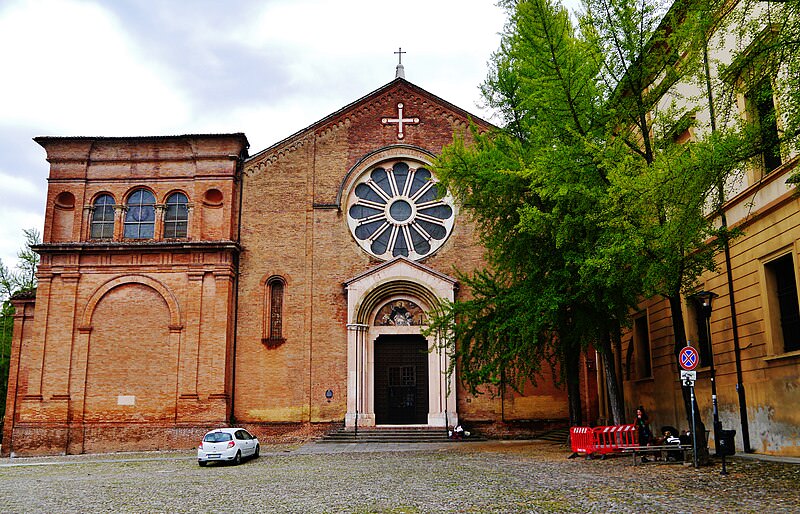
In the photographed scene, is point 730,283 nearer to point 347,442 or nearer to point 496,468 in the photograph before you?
point 496,468

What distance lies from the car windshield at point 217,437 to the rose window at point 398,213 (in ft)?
34.4

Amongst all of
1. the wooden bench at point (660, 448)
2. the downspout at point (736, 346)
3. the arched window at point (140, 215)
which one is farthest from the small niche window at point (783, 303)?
the arched window at point (140, 215)

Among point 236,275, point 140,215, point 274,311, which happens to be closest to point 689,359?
point 274,311

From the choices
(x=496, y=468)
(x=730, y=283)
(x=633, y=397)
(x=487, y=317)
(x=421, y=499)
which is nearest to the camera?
(x=421, y=499)

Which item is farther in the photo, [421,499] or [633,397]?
[633,397]

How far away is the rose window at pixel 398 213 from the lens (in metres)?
29.3

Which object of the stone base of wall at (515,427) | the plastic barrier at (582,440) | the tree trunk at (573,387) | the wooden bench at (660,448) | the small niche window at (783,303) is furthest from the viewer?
the stone base of wall at (515,427)

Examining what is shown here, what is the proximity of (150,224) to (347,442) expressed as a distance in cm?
1185

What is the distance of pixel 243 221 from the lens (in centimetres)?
2920

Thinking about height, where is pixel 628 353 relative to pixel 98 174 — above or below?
below

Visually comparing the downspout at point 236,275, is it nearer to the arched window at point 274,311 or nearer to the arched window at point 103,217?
the arched window at point 274,311

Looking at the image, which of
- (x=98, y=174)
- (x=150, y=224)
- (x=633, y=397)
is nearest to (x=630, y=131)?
(x=633, y=397)

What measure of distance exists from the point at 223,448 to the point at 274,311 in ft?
29.1

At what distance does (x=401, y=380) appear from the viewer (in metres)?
28.6
